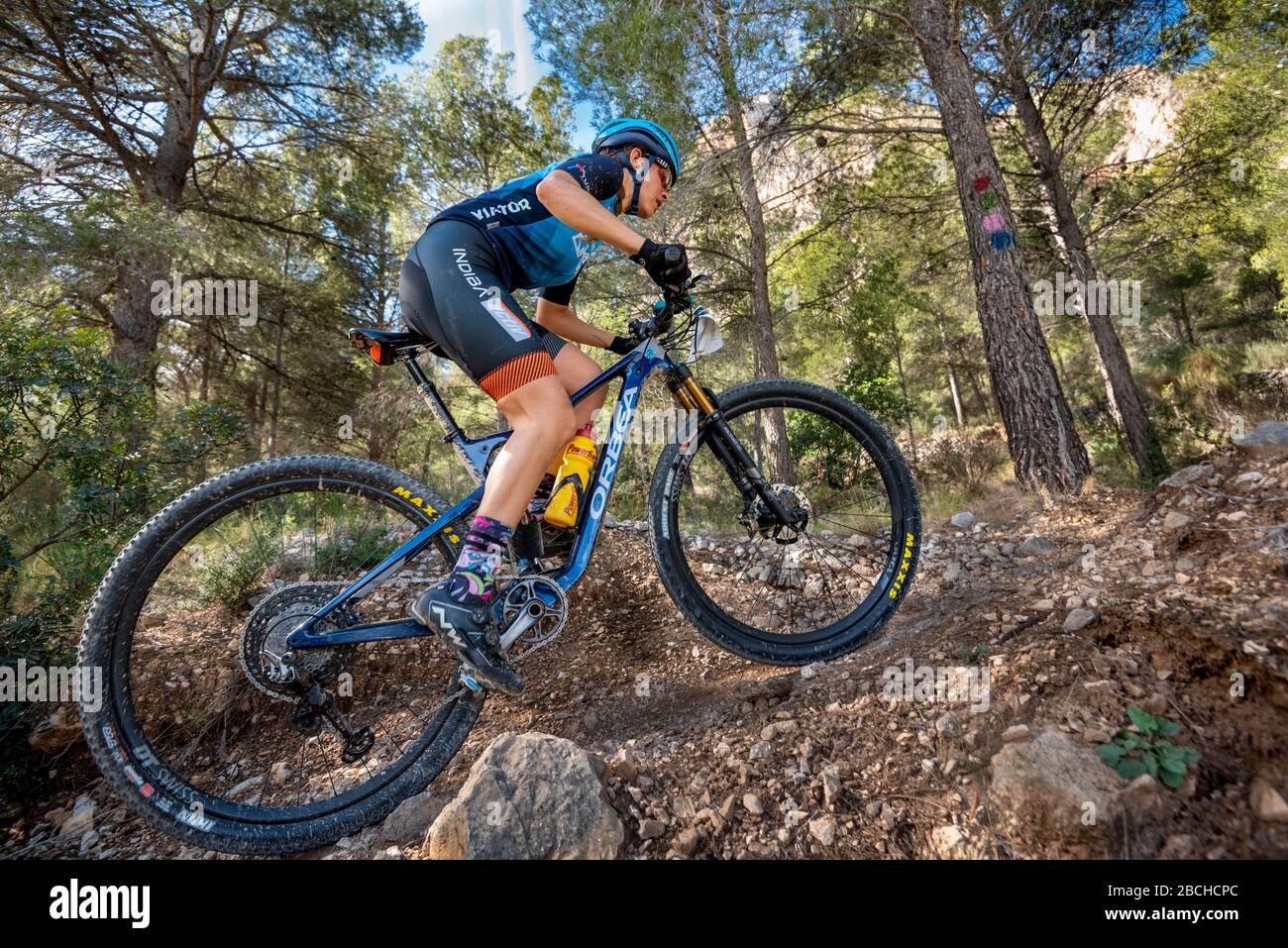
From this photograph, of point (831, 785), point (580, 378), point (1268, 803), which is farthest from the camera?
point (580, 378)

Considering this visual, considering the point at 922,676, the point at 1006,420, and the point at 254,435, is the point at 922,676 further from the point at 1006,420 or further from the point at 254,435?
the point at 254,435

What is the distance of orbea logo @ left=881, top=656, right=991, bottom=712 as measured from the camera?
1.75 metres

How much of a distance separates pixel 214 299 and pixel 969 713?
1171 centimetres

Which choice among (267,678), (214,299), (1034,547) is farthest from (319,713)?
(214,299)

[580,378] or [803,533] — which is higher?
[580,378]

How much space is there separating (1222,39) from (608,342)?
38.5 ft

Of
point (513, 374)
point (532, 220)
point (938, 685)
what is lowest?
point (938, 685)

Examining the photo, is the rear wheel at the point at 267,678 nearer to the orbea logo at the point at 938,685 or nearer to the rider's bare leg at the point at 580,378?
the rider's bare leg at the point at 580,378

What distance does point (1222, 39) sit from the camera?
305 inches

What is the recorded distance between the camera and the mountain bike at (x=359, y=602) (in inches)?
70.8

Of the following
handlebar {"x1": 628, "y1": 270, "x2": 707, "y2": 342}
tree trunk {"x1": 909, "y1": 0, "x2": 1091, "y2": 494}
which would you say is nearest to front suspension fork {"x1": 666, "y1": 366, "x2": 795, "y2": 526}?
handlebar {"x1": 628, "y1": 270, "x2": 707, "y2": 342}

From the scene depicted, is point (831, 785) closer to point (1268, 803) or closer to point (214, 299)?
point (1268, 803)

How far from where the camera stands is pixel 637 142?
228 centimetres
